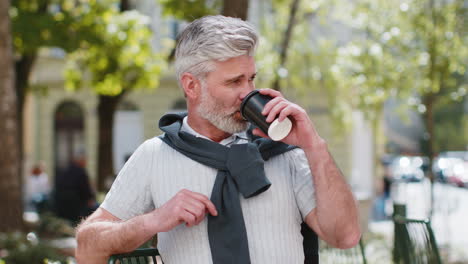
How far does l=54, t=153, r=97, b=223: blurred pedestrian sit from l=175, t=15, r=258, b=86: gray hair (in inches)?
424

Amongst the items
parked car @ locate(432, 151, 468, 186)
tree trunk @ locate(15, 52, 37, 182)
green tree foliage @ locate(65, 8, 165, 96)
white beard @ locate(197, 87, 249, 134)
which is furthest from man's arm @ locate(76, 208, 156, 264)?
parked car @ locate(432, 151, 468, 186)

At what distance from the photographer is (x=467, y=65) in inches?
475

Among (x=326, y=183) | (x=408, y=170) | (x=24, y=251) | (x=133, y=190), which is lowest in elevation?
(x=408, y=170)

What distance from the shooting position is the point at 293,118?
2398mm

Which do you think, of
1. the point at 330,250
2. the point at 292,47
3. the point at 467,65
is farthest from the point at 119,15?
the point at 330,250

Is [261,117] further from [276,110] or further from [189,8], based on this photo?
[189,8]

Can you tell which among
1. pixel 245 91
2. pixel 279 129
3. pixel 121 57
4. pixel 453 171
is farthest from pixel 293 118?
pixel 453 171

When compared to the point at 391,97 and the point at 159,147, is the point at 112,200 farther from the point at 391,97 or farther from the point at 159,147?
the point at 391,97

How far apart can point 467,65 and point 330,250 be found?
802cm

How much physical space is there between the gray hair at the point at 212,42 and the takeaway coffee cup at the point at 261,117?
6.8 inches

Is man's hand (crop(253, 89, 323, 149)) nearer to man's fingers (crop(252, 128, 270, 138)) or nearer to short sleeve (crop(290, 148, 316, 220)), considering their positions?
man's fingers (crop(252, 128, 270, 138))

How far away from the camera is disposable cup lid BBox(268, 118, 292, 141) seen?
2.32m

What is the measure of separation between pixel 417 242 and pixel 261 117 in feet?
6.01

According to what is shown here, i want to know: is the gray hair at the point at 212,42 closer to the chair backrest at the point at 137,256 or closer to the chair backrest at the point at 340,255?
the chair backrest at the point at 137,256
